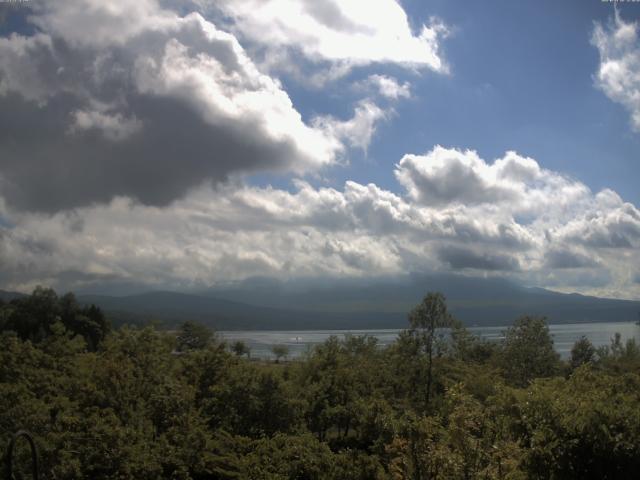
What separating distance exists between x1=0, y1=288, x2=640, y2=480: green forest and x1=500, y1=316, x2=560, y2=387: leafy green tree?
121 inches

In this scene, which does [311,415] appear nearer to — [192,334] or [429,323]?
[429,323]

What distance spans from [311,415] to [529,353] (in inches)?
1087

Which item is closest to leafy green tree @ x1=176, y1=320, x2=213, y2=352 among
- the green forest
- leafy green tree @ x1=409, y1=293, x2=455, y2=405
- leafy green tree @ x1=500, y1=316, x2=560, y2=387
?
the green forest

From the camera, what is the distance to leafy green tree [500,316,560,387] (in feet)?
170

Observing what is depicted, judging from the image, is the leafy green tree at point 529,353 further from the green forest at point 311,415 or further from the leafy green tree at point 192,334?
the leafy green tree at point 192,334

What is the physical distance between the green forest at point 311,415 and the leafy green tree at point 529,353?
3.07m

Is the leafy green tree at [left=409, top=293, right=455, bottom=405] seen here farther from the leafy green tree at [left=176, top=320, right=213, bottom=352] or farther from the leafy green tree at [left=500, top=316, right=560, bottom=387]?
the leafy green tree at [left=176, top=320, right=213, bottom=352]

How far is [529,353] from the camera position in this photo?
2083 inches

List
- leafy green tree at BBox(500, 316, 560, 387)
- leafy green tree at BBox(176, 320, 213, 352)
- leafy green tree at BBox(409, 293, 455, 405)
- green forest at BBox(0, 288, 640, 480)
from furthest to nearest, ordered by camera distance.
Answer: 1. leafy green tree at BBox(176, 320, 213, 352)
2. leafy green tree at BBox(500, 316, 560, 387)
3. leafy green tree at BBox(409, 293, 455, 405)
4. green forest at BBox(0, 288, 640, 480)

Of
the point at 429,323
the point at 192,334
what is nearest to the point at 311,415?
the point at 429,323

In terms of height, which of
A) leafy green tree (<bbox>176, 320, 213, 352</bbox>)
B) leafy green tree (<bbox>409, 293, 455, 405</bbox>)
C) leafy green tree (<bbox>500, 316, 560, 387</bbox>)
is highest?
leafy green tree (<bbox>409, 293, 455, 405</bbox>)

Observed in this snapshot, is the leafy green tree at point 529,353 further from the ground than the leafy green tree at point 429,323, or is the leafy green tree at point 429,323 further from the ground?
the leafy green tree at point 429,323

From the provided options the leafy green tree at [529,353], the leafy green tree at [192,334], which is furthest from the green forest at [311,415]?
the leafy green tree at [192,334]

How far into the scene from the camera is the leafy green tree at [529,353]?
51.8 metres
